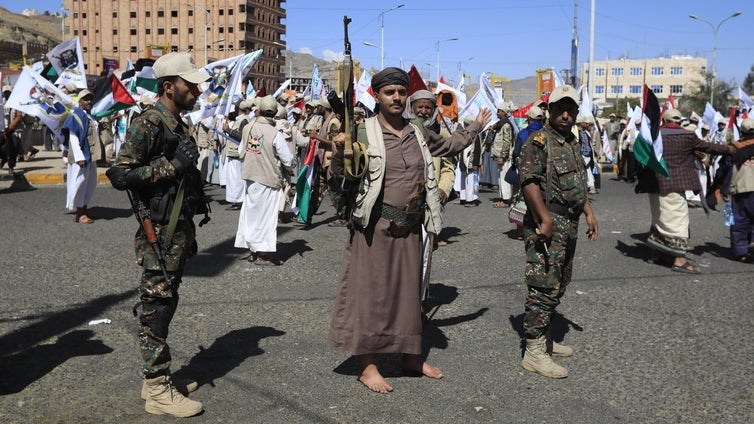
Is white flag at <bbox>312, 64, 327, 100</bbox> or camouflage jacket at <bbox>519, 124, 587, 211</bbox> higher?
white flag at <bbox>312, 64, 327, 100</bbox>

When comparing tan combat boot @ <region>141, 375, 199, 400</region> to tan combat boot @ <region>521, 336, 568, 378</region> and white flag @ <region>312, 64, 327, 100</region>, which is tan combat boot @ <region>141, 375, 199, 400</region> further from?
white flag @ <region>312, 64, 327, 100</region>

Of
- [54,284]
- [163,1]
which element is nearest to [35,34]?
[163,1]

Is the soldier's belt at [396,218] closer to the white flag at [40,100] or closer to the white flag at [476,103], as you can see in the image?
the white flag at [476,103]

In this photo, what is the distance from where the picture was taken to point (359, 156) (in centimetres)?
432

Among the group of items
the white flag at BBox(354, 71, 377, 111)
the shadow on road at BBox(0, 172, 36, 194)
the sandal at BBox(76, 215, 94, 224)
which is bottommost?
the sandal at BBox(76, 215, 94, 224)

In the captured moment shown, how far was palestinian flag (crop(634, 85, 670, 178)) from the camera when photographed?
800cm

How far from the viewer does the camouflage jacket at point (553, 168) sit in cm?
485

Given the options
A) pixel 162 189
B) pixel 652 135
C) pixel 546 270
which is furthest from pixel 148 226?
pixel 652 135

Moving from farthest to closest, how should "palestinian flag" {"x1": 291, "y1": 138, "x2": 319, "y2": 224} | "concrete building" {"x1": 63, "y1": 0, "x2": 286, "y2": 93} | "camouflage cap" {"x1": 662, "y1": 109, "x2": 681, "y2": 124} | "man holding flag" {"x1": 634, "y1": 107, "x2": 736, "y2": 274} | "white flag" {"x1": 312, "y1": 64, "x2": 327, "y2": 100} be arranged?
"concrete building" {"x1": 63, "y1": 0, "x2": 286, "y2": 93}
"white flag" {"x1": 312, "y1": 64, "x2": 327, "y2": 100}
"palestinian flag" {"x1": 291, "y1": 138, "x2": 319, "y2": 224}
"camouflage cap" {"x1": 662, "y1": 109, "x2": 681, "y2": 124}
"man holding flag" {"x1": 634, "y1": 107, "x2": 736, "y2": 274}

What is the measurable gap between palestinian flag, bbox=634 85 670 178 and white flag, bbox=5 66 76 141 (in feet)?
26.5

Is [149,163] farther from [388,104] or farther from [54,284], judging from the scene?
[54,284]

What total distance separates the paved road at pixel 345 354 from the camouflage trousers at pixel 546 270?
375 millimetres

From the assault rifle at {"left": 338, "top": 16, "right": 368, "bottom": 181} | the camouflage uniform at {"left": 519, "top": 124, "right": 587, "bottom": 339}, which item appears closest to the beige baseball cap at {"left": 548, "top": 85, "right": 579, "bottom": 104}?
the camouflage uniform at {"left": 519, "top": 124, "right": 587, "bottom": 339}

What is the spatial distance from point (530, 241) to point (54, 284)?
15.5 feet
